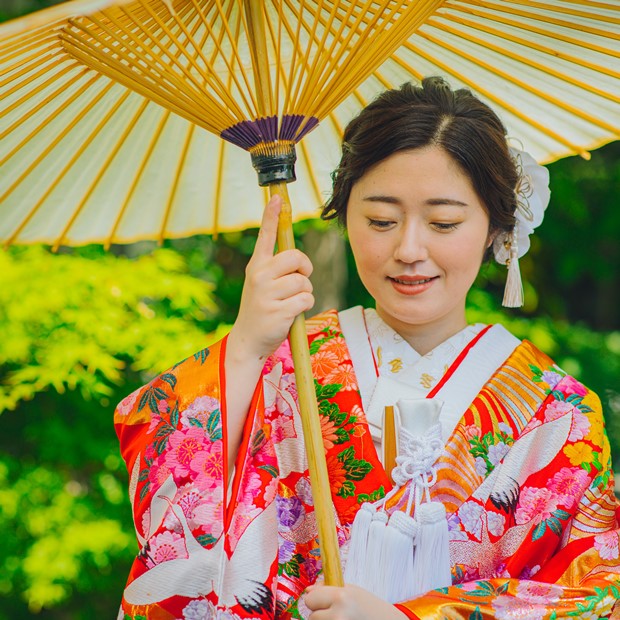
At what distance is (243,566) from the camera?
162 cm

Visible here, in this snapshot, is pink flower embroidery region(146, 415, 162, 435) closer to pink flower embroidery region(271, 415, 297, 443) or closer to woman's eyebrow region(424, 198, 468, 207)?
pink flower embroidery region(271, 415, 297, 443)

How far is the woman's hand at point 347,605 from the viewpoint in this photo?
4.73 feet

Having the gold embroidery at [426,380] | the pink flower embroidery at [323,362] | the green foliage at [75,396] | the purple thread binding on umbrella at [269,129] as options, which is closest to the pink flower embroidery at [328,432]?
the pink flower embroidery at [323,362]

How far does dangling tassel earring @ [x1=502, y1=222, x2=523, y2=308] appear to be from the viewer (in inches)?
76.6

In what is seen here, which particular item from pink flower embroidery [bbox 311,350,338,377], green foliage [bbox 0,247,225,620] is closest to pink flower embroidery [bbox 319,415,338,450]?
pink flower embroidery [bbox 311,350,338,377]

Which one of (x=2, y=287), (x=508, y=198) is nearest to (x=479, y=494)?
(x=508, y=198)

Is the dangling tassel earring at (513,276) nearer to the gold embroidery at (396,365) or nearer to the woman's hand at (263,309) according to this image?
the gold embroidery at (396,365)

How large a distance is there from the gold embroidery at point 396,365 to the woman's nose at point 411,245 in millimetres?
276

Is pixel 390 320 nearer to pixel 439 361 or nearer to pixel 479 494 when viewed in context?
pixel 439 361

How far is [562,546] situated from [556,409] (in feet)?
0.88

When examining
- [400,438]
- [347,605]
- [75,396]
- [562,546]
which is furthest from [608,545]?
[75,396]

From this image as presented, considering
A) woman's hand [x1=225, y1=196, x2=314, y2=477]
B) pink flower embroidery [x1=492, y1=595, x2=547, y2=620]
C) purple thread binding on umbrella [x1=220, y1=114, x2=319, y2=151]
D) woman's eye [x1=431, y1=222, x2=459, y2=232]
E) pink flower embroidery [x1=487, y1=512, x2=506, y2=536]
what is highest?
purple thread binding on umbrella [x1=220, y1=114, x2=319, y2=151]

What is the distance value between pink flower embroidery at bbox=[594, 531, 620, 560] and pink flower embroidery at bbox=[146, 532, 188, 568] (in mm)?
753

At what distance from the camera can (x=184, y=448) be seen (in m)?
1.65
